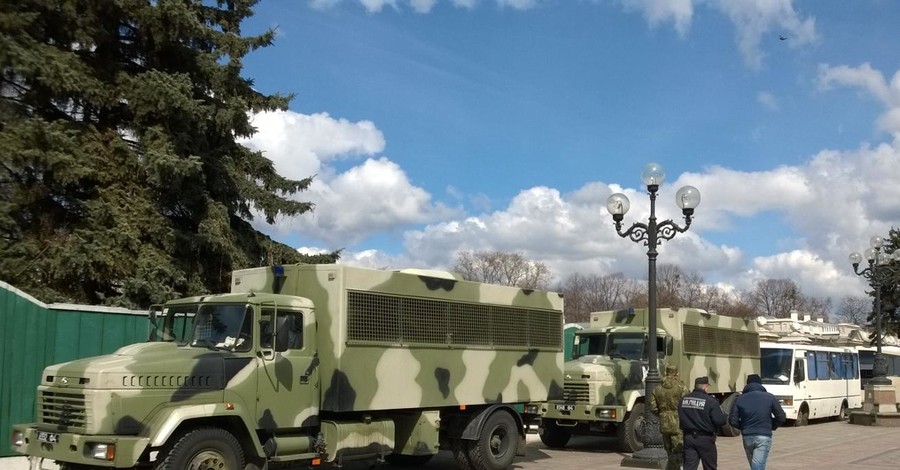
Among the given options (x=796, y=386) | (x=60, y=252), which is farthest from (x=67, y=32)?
(x=796, y=386)

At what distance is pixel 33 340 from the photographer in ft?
39.3

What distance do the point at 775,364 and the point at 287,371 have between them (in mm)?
18357

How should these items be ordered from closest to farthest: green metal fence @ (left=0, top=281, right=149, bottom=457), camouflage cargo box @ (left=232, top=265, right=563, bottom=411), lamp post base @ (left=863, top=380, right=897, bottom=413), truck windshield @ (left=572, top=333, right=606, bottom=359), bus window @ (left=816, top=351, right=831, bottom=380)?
camouflage cargo box @ (left=232, top=265, right=563, bottom=411) < green metal fence @ (left=0, top=281, right=149, bottom=457) < truck windshield @ (left=572, top=333, right=606, bottom=359) < bus window @ (left=816, top=351, right=831, bottom=380) < lamp post base @ (left=863, top=380, right=897, bottom=413)

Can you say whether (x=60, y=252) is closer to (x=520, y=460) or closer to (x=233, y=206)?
(x=233, y=206)

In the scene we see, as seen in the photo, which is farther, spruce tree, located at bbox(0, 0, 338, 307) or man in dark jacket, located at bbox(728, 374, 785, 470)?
spruce tree, located at bbox(0, 0, 338, 307)

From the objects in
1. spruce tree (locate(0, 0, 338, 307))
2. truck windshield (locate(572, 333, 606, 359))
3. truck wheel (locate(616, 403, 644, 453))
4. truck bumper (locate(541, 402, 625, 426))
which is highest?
spruce tree (locate(0, 0, 338, 307))

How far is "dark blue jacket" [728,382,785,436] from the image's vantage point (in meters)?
9.77

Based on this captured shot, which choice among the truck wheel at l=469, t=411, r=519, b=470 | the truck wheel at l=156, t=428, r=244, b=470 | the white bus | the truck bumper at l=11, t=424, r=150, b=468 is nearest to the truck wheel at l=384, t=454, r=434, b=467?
the truck wheel at l=469, t=411, r=519, b=470

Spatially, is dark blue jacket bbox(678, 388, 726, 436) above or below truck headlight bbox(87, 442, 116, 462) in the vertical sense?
above

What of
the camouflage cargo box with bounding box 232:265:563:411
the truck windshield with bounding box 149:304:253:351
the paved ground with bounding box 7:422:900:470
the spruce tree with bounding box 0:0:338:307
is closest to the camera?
the truck windshield with bounding box 149:304:253:351

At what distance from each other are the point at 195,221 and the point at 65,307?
17.7 feet

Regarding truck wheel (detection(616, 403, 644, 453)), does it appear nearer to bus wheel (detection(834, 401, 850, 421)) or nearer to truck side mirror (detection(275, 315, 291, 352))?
truck side mirror (detection(275, 315, 291, 352))

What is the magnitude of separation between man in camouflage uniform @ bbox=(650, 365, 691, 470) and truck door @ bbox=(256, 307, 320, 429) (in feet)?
16.1

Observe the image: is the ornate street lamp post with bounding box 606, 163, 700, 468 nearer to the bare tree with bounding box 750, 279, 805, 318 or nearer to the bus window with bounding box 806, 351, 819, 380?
the bus window with bounding box 806, 351, 819, 380
